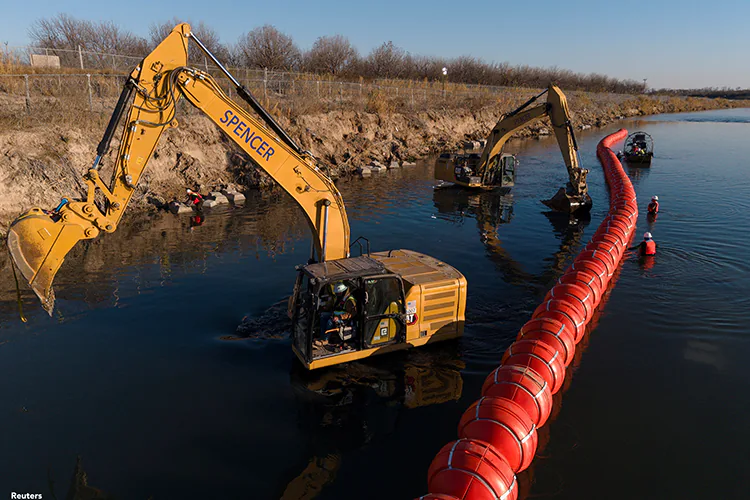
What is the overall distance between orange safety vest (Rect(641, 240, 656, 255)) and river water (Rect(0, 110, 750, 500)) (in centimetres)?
36

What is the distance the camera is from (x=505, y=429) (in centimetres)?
725

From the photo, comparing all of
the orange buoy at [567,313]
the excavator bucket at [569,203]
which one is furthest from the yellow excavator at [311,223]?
the excavator bucket at [569,203]

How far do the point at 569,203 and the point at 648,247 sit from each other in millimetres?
6486

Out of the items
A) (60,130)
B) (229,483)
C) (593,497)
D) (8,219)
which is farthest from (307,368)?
(60,130)

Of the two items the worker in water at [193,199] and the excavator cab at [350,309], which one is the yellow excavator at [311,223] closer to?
the excavator cab at [350,309]

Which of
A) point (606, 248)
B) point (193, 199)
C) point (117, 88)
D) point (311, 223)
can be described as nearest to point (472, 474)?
point (311, 223)

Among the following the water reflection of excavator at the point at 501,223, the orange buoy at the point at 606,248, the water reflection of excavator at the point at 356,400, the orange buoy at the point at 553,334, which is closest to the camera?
the water reflection of excavator at the point at 356,400

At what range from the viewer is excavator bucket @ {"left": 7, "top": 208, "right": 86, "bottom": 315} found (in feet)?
26.9

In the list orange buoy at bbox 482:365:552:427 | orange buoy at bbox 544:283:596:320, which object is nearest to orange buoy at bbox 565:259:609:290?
orange buoy at bbox 544:283:596:320

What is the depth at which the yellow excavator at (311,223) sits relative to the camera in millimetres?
8656

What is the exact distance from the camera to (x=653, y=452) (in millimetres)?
8500

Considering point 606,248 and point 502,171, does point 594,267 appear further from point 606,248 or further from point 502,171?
point 502,171

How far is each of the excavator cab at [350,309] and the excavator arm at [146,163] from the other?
127 centimetres

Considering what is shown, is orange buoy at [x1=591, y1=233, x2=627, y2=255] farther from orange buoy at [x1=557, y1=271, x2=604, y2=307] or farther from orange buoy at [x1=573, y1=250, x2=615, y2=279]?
orange buoy at [x1=557, y1=271, x2=604, y2=307]
